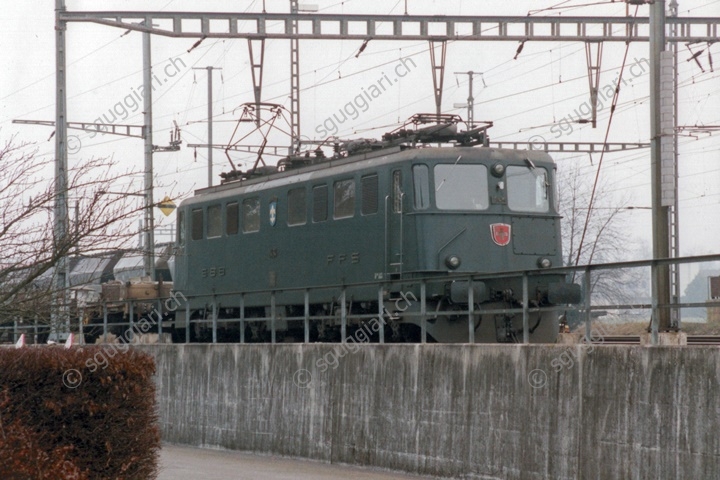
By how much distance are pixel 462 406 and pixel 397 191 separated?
5806 millimetres

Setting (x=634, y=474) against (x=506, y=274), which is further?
(x=506, y=274)

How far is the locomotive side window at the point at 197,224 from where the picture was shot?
2716cm

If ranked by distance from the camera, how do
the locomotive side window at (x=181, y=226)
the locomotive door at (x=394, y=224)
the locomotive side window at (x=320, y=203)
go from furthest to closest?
the locomotive side window at (x=181, y=226), the locomotive side window at (x=320, y=203), the locomotive door at (x=394, y=224)

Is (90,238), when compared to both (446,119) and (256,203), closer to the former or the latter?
(446,119)

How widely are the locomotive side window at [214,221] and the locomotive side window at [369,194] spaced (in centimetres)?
590

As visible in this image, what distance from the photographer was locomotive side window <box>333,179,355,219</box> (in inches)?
837

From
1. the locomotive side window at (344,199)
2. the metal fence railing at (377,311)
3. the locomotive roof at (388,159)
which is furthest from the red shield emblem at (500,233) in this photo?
the locomotive side window at (344,199)

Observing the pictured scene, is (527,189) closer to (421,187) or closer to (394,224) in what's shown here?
(421,187)

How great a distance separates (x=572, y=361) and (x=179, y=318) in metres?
14.5

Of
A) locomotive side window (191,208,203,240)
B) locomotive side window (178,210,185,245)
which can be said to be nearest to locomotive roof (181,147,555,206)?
locomotive side window (191,208,203,240)

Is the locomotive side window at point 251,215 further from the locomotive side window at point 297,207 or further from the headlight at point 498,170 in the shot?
the headlight at point 498,170

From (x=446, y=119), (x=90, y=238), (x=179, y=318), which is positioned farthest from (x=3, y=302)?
(x=179, y=318)

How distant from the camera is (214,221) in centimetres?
2642

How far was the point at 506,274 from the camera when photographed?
14.1 meters
